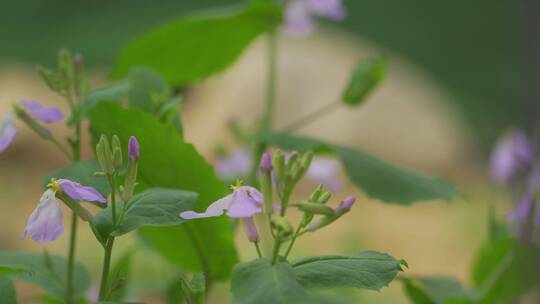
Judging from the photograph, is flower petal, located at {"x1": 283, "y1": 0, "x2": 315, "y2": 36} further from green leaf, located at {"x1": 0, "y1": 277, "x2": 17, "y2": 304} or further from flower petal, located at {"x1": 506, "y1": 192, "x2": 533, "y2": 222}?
green leaf, located at {"x1": 0, "y1": 277, "x2": 17, "y2": 304}

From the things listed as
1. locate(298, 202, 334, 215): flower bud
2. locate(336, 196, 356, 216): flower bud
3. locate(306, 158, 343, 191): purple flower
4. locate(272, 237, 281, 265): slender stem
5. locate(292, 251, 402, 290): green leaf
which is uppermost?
locate(298, 202, 334, 215): flower bud

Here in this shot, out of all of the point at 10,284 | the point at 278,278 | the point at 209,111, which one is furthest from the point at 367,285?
the point at 209,111

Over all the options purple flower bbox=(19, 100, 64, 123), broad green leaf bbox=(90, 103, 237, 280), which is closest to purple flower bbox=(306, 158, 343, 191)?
broad green leaf bbox=(90, 103, 237, 280)

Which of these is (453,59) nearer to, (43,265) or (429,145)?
(429,145)

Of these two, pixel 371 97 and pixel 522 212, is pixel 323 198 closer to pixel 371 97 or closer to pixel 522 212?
pixel 522 212

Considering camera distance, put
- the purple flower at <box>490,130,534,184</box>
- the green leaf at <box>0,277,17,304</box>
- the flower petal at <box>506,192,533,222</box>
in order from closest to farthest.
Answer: the green leaf at <box>0,277,17,304</box>
the flower petal at <box>506,192,533,222</box>
the purple flower at <box>490,130,534,184</box>

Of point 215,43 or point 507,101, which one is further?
point 507,101

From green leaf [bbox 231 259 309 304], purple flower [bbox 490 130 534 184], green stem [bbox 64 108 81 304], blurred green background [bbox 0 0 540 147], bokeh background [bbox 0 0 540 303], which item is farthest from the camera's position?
blurred green background [bbox 0 0 540 147]
